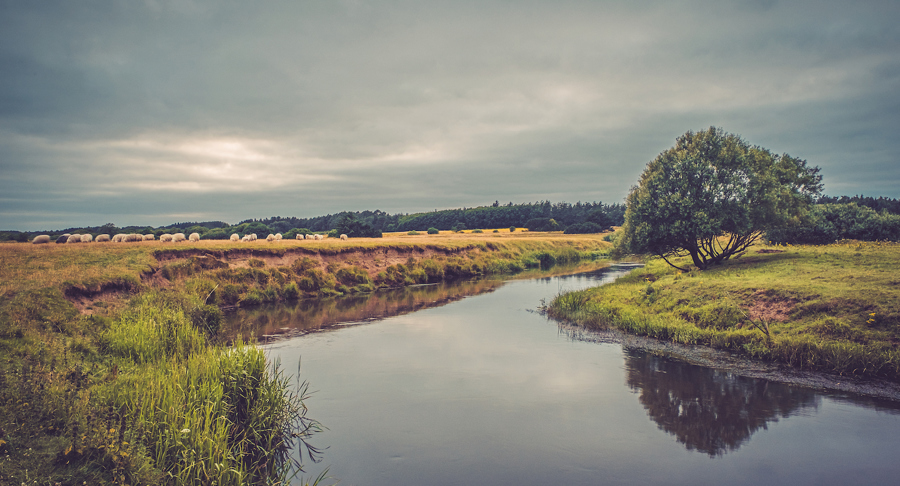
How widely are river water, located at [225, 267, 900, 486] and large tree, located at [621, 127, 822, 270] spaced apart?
1119 centimetres

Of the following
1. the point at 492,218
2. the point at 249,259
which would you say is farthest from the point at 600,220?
the point at 249,259

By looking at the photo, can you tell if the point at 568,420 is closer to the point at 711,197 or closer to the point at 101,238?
the point at 711,197

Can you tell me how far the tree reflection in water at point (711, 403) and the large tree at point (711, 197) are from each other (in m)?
13.4

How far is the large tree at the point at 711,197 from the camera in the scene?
87.2 ft

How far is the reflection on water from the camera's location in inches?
941

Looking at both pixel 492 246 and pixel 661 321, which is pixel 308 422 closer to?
pixel 661 321

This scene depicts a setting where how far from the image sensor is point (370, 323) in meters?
26.1

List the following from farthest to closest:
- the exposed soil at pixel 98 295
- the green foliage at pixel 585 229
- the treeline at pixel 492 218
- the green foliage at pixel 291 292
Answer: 1. the treeline at pixel 492 218
2. the green foliage at pixel 585 229
3. the green foliage at pixel 291 292
4. the exposed soil at pixel 98 295

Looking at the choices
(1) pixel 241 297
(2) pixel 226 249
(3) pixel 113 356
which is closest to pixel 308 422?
(3) pixel 113 356

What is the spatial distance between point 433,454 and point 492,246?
53.7 meters

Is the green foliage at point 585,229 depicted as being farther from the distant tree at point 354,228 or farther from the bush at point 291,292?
the bush at point 291,292

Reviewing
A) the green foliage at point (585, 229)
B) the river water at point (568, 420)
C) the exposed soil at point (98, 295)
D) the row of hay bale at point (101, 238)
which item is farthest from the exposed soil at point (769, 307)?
the green foliage at point (585, 229)

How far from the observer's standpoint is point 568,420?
12.4 metres

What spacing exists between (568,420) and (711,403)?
14.2ft
